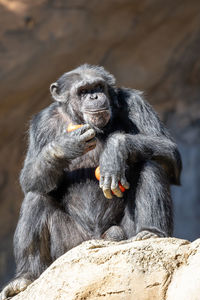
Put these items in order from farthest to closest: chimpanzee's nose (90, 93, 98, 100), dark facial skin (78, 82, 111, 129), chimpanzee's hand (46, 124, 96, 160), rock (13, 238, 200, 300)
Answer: chimpanzee's nose (90, 93, 98, 100) < dark facial skin (78, 82, 111, 129) < chimpanzee's hand (46, 124, 96, 160) < rock (13, 238, 200, 300)

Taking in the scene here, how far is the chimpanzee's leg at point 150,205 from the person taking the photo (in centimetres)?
561

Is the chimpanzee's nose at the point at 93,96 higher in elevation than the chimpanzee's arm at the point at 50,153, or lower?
higher

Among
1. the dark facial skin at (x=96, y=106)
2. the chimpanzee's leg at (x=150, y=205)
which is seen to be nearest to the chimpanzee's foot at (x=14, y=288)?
the chimpanzee's leg at (x=150, y=205)

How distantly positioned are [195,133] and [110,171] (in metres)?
6.38

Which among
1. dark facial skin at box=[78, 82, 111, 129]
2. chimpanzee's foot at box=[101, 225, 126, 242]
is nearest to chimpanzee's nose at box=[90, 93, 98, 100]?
dark facial skin at box=[78, 82, 111, 129]

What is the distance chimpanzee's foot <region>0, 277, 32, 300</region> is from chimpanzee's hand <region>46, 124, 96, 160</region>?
43.3 inches

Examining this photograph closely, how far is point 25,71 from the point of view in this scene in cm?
955

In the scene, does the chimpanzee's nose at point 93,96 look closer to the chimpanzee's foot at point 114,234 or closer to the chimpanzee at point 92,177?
the chimpanzee at point 92,177

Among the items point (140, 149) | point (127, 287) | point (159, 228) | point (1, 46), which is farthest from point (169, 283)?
point (1, 46)

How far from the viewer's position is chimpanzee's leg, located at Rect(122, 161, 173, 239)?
18.4 ft

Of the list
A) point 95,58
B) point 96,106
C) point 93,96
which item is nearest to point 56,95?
point 93,96

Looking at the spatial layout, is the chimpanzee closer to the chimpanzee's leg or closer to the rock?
the chimpanzee's leg

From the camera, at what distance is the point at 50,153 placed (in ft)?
19.2

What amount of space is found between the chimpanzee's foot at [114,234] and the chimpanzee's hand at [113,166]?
378 mm
